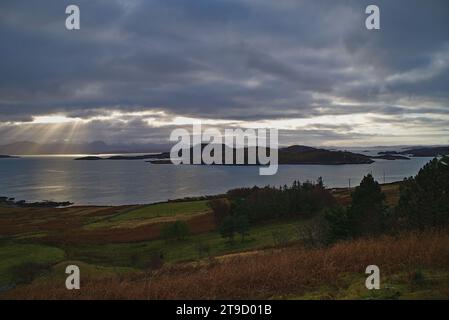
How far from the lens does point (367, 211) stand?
100 ft

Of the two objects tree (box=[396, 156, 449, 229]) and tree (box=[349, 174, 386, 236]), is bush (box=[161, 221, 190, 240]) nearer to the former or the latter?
tree (box=[349, 174, 386, 236])

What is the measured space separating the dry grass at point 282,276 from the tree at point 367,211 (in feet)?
37.9

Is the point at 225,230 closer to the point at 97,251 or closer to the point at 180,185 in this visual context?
the point at 97,251

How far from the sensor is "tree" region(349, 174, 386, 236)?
2538cm

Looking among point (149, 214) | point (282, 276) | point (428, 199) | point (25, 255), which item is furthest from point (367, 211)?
point (149, 214)

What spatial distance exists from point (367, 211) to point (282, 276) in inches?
935

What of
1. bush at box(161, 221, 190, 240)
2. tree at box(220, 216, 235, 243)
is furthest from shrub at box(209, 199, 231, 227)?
tree at box(220, 216, 235, 243)

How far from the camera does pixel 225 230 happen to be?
51188 millimetres

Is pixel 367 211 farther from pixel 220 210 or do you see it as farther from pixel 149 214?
pixel 149 214

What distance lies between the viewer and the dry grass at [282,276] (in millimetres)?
8602

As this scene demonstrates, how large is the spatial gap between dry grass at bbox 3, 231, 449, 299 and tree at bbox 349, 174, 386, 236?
1154 cm

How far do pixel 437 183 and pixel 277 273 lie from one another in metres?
18.2
